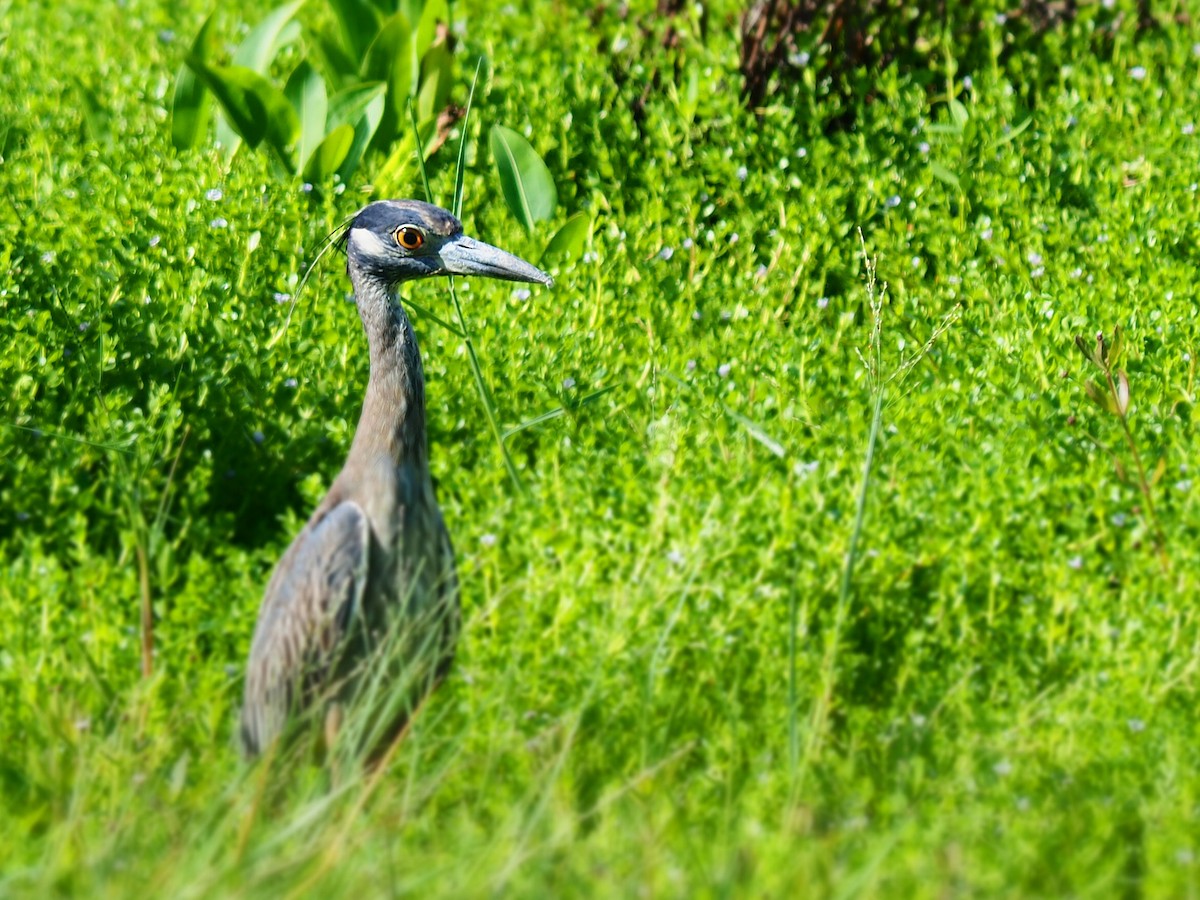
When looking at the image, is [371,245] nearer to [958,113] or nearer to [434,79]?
[434,79]

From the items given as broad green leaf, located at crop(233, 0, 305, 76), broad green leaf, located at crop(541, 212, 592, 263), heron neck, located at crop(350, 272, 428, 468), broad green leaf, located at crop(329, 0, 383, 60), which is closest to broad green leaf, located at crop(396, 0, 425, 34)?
Answer: broad green leaf, located at crop(329, 0, 383, 60)

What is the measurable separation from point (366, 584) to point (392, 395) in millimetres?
445

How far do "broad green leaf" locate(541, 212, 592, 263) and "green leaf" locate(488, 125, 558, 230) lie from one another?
0.68 ft

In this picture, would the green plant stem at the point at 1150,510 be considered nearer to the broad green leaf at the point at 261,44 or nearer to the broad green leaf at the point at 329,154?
the broad green leaf at the point at 329,154

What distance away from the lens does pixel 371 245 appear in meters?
3.84

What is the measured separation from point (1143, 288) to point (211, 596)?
3.18 metres

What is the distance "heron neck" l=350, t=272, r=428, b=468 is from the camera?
357 cm

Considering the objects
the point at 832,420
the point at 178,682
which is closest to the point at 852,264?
the point at 832,420

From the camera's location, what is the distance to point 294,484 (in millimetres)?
4484

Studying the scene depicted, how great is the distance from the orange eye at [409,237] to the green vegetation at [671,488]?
2.20ft

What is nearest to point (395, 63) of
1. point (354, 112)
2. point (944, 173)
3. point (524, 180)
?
point (354, 112)

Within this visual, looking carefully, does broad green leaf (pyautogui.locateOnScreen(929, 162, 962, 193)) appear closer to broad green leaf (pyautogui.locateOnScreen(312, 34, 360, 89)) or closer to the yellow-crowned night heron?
broad green leaf (pyautogui.locateOnScreen(312, 34, 360, 89))

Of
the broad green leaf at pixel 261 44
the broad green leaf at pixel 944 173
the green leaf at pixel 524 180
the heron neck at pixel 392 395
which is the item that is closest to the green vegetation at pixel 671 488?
the broad green leaf at pixel 944 173

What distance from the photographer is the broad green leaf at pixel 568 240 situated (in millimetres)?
5414
